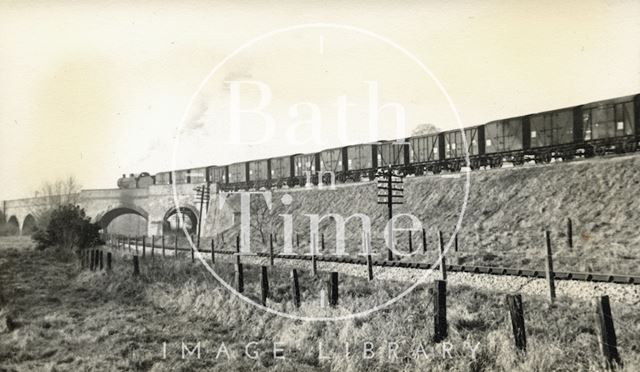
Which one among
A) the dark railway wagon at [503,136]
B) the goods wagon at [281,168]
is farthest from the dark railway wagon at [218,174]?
the dark railway wagon at [503,136]

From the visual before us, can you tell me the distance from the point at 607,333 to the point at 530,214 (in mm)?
17330

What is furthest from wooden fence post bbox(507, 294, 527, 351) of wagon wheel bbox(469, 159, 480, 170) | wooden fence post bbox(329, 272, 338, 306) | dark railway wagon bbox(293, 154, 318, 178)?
dark railway wagon bbox(293, 154, 318, 178)

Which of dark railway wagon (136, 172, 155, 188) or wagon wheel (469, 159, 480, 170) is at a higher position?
dark railway wagon (136, 172, 155, 188)

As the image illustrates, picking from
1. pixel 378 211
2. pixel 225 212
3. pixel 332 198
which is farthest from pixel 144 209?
pixel 378 211

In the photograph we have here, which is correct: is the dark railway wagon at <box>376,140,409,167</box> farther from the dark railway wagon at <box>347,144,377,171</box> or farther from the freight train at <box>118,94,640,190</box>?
the dark railway wagon at <box>347,144,377,171</box>

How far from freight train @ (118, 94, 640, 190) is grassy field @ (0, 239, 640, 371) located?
16.3 m

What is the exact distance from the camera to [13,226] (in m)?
61.6

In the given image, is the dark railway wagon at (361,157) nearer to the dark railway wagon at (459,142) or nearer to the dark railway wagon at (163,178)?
the dark railway wagon at (459,142)

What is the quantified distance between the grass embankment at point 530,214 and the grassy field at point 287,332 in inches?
221

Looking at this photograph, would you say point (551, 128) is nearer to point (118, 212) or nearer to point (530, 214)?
point (530, 214)

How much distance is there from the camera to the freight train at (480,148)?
22.7 meters

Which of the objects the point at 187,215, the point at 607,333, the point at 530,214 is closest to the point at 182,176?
the point at 187,215

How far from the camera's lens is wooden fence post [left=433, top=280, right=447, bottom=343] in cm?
749

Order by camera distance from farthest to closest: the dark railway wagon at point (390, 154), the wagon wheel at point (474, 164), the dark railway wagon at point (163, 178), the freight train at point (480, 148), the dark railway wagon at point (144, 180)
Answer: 1. the dark railway wagon at point (144, 180)
2. the dark railway wagon at point (163, 178)
3. the dark railway wagon at point (390, 154)
4. the wagon wheel at point (474, 164)
5. the freight train at point (480, 148)
